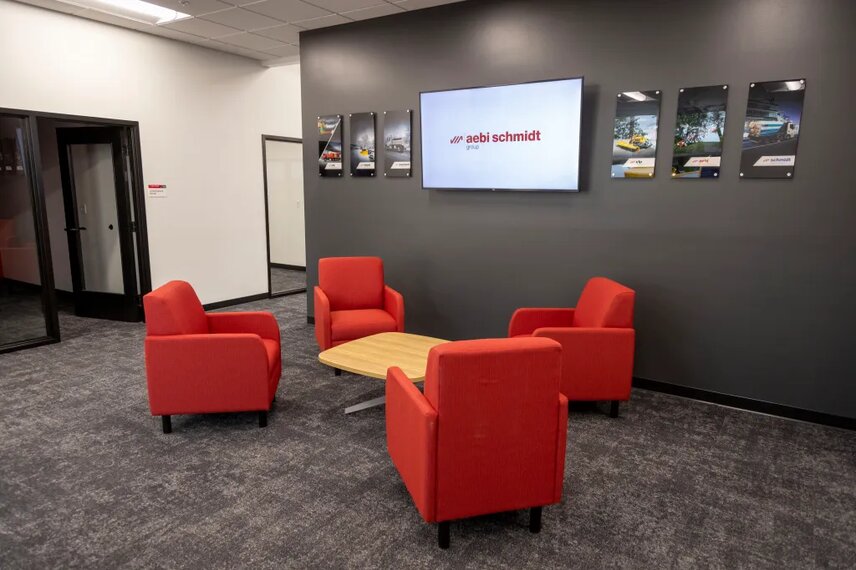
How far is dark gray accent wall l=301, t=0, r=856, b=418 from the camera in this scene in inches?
130

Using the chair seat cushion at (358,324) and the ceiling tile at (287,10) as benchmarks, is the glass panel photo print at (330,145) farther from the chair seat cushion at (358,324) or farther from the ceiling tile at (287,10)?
the chair seat cushion at (358,324)

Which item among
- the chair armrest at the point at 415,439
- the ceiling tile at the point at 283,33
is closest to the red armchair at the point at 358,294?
→ the chair armrest at the point at 415,439

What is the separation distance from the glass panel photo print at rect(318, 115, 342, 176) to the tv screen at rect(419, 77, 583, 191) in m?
1.03

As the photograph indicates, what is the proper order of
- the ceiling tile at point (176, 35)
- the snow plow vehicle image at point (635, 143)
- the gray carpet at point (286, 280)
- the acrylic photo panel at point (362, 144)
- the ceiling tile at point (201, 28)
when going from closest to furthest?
the snow plow vehicle image at point (635, 143) < the ceiling tile at point (201, 28) < the acrylic photo panel at point (362, 144) < the ceiling tile at point (176, 35) < the gray carpet at point (286, 280)

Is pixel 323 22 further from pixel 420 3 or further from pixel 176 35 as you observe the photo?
pixel 176 35

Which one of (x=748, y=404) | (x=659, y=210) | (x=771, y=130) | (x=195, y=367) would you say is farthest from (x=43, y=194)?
(x=748, y=404)

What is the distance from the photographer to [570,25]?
13.1ft

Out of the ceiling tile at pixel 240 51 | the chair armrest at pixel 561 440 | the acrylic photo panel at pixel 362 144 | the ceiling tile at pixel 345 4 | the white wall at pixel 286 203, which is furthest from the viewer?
the white wall at pixel 286 203

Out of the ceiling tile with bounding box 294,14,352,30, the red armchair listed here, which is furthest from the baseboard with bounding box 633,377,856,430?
the ceiling tile with bounding box 294,14,352,30

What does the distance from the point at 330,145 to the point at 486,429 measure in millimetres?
3940

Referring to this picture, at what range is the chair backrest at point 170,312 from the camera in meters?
3.05

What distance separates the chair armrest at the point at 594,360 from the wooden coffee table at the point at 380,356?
0.76 metres

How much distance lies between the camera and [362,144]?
512cm

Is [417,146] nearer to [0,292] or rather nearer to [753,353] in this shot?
[753,353]
